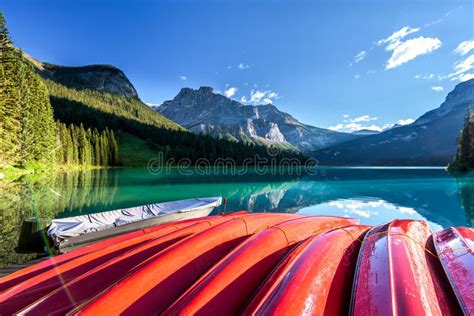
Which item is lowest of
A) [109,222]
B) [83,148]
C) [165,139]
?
[109,222]

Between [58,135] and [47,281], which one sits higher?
[58,135]

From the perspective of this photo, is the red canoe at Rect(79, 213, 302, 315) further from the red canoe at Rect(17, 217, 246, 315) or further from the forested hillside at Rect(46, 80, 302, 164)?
the forested hillside at Rect(46, 80, 302, 164)

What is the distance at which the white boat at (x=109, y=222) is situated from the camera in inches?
316

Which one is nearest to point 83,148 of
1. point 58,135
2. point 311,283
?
point 58,135

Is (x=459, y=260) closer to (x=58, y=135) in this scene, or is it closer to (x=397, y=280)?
(x=397, y=280)

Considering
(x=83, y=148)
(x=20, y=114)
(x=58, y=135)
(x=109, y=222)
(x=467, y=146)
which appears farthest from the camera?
(x=83, y=148)

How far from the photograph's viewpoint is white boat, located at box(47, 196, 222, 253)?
8039 millimetres

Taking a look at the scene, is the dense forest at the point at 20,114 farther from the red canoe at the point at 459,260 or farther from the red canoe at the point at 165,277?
the red canoe at the point at 459,260

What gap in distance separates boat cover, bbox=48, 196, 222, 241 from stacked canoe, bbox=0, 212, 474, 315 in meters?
3.88

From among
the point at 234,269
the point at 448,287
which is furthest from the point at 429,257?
the point at 234,269

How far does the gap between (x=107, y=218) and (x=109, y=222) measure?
1.90 feet

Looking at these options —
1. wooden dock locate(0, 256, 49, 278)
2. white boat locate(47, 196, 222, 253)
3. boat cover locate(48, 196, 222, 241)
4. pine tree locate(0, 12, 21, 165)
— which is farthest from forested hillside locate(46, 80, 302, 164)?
wooden dock locate(0, 256, 49, 278)

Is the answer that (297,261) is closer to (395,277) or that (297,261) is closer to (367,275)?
(367,275)

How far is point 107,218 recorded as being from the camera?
10.1 meters
